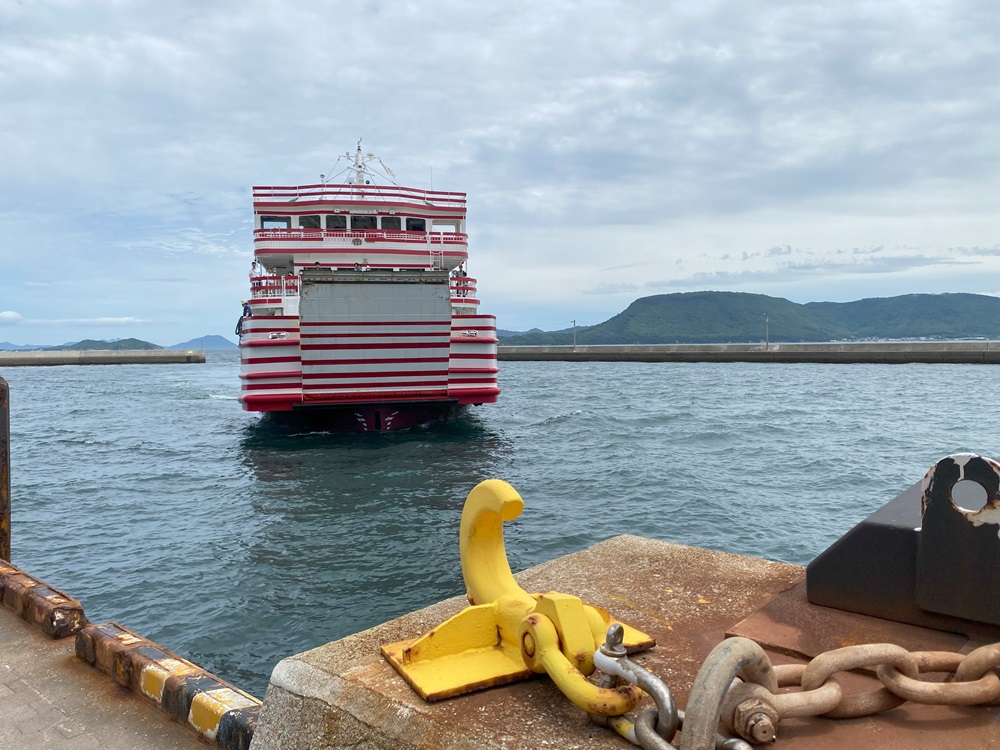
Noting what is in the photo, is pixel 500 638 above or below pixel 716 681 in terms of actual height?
below

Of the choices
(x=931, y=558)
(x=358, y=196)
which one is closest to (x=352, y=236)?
(x=358, y=196)

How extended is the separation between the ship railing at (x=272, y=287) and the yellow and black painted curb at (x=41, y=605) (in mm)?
13041

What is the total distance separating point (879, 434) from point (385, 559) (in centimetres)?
1543

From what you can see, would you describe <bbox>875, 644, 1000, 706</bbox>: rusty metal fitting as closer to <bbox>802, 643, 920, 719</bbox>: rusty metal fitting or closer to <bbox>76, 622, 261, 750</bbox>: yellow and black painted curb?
<bbox>802, 643, 920, 719</bbox>: rusty metal fitting

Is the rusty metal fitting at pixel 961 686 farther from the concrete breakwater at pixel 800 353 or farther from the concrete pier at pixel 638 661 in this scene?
the concrete breakwater at pixel 800 353

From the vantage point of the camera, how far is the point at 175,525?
9.59 meters

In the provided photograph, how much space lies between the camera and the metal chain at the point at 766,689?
152cm


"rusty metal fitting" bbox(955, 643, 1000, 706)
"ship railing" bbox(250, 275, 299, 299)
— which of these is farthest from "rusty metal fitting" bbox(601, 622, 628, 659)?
"ship railing" bbox(250, 275, 299, 299)

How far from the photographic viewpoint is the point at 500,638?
213 cm

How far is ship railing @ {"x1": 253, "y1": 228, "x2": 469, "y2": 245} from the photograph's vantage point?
17.9 metres

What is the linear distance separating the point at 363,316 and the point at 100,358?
73248 millimetres

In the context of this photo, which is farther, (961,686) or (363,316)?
(363,316)

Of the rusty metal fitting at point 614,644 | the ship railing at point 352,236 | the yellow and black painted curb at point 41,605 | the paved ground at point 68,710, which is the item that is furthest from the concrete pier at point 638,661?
the ship railing at point 352,236

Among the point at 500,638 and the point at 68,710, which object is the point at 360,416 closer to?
the point at 68,710
